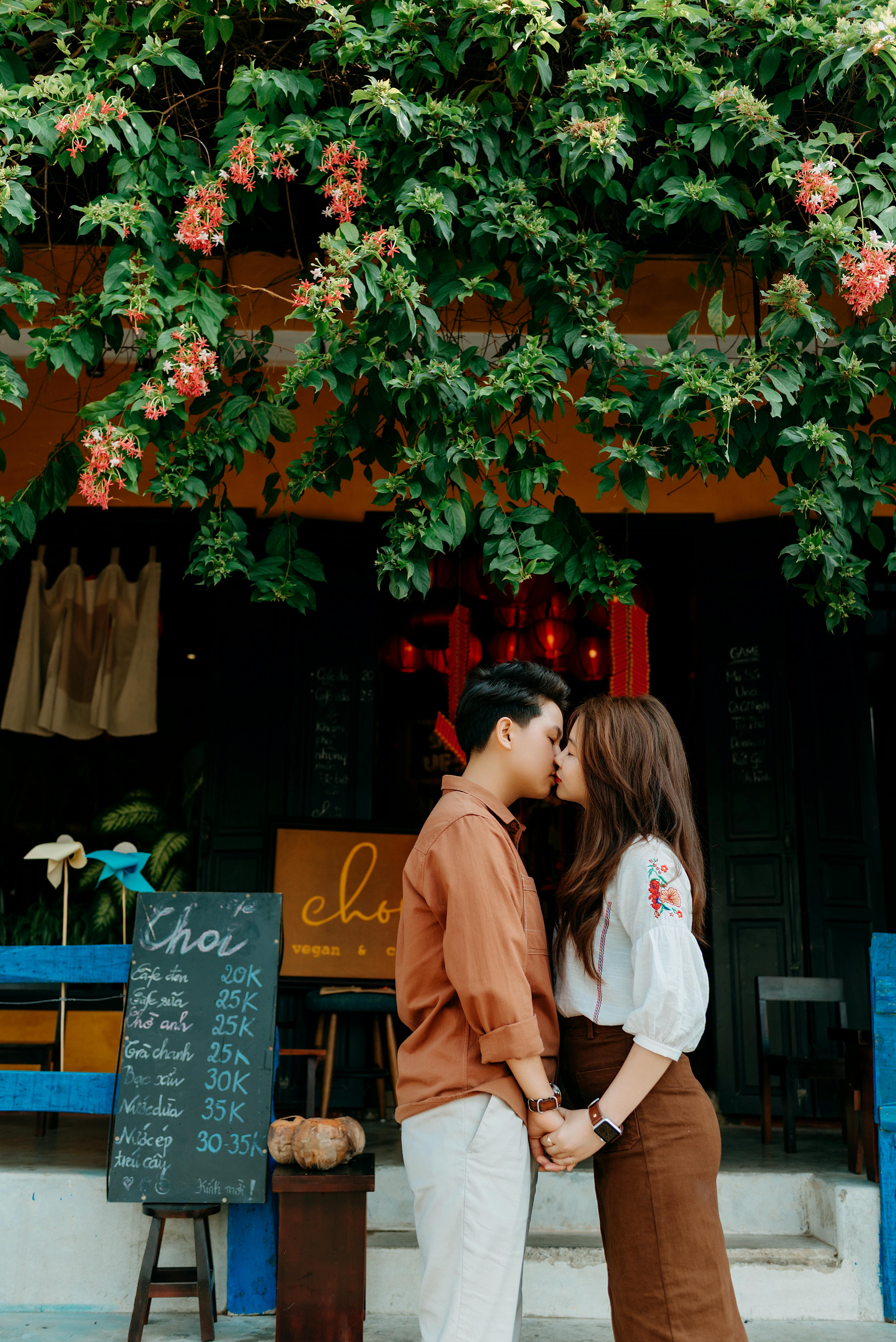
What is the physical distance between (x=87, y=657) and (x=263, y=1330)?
4072mm

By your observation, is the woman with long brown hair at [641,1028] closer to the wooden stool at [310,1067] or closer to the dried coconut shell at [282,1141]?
the dried coconut shell at [282,1141]

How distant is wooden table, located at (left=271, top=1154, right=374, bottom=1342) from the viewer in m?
3.37

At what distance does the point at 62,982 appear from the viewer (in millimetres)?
3975

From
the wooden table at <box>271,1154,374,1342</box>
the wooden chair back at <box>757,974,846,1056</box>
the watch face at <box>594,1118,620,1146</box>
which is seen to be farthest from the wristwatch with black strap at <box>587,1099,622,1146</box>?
the wooden chair back at <box>757,974,846,1056</box>

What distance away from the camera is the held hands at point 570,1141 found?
2252 millimetres

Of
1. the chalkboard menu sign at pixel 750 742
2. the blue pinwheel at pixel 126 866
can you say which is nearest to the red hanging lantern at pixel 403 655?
the chalkboard menu sign at pixel 750 742

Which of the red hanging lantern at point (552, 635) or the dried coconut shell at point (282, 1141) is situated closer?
the dried coconut shell at point (282, 1141)

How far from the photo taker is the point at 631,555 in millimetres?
7172

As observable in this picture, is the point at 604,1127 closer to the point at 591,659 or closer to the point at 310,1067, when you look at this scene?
the point at 310,1067

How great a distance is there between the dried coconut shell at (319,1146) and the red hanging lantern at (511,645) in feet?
13.6

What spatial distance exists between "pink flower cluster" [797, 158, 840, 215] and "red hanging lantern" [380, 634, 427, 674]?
428cm

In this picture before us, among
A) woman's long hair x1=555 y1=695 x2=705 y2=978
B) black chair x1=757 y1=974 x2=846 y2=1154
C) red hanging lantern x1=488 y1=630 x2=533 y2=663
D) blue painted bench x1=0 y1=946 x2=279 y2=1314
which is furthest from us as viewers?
red hanging lantern x1=488 y1=630 x2=533 y2=663

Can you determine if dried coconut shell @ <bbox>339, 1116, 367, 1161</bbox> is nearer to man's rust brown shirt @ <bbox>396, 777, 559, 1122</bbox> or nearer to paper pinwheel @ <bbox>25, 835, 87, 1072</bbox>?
man's rust brown shirt @ <bbox>396, 777, 559, 1122</bbox>

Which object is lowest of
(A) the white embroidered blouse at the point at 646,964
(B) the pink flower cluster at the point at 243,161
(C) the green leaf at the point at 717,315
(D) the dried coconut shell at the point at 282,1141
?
(D) the dried coconut shell at the point at 282,1141
